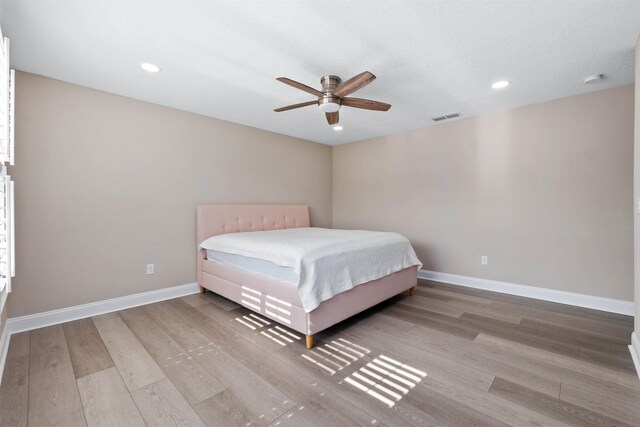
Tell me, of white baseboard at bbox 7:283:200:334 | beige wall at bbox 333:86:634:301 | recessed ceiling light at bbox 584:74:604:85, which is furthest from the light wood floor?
recessed ceiling light at bbox 584:74:604:85

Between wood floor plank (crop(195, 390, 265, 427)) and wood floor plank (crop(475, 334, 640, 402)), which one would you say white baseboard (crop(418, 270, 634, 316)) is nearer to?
wood floor plank (crop(475, 334, 640, 402))

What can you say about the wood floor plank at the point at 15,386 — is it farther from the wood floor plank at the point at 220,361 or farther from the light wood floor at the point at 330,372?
the wood floor plank at the point at 220,361

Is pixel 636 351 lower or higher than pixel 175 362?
higher

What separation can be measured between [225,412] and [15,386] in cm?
141

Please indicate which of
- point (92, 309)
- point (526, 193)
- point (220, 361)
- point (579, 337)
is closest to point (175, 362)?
point (220, 361)

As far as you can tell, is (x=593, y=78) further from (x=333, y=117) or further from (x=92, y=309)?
(x=92, y=309)

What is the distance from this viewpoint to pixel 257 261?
2.72m

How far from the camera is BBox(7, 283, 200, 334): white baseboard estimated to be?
249 centimetres

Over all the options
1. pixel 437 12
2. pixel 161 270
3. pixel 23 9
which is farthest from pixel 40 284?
pixel 437 12

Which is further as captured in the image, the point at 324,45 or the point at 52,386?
the point at 324,45

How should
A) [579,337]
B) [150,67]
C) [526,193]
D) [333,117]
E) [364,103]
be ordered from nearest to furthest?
[579,337]
[150,67]
[364,103]
[333,117]
[526,193]

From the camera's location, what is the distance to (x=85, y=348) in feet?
7.27

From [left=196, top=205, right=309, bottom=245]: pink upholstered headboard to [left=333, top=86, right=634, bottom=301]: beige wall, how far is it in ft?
5.15

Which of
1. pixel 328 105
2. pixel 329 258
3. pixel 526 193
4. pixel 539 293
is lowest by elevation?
A: pixel 539 293
